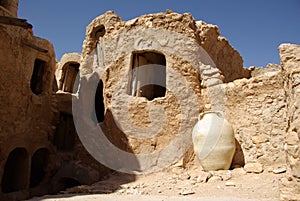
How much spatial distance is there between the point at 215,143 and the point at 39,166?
19.3 ft

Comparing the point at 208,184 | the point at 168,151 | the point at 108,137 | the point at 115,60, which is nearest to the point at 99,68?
the point at 115,60

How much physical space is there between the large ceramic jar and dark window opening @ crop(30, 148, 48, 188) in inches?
205

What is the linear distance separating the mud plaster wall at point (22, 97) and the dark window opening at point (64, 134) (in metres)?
1.25

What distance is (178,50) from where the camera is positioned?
7.04 meters

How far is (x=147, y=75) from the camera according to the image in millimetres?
7988

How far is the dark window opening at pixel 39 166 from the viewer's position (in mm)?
8223

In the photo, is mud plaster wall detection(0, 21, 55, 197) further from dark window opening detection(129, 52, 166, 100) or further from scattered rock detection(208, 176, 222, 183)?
scattered rock detection(208, 176, 222, 183)

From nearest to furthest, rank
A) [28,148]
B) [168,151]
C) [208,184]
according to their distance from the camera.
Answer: [208,184] → [168,151] → [28,148]

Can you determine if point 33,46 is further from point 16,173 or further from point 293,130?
point 293,130

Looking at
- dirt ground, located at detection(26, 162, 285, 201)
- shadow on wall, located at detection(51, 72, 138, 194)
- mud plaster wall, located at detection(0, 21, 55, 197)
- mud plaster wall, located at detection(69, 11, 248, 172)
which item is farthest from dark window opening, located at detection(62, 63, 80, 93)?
dirt ground, located at detection(26, 162, 285, 201)

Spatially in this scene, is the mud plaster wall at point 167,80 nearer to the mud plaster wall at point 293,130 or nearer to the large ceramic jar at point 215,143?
the large ceramic jar at point 215,143

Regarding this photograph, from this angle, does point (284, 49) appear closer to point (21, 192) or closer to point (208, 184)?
point (208, 184)

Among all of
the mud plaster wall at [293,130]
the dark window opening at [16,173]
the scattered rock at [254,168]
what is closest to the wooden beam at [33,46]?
the dark window opening at [16,173]

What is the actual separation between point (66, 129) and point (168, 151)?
509 centimetres
